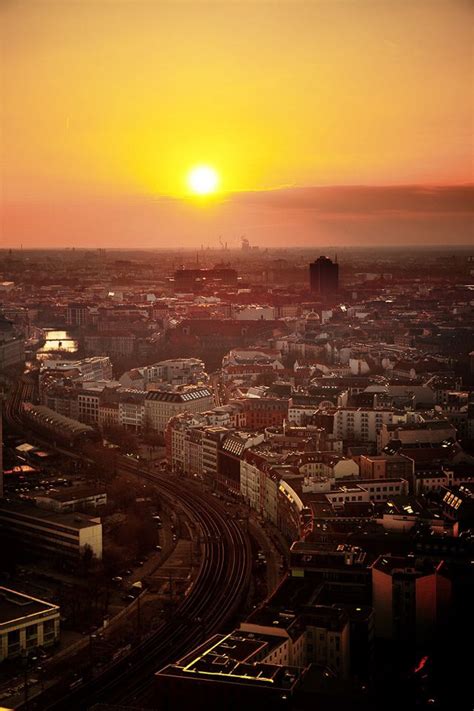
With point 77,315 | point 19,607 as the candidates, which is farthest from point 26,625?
point 77,315

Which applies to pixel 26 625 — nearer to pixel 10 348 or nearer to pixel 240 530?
pixel 240 530

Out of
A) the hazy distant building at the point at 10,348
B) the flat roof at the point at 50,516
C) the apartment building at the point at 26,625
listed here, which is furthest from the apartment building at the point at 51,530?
the hazy distant building at the point at 10,348

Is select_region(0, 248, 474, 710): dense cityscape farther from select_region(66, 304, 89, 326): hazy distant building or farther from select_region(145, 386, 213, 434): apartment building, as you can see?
select_region(66, 304, 89, 326): hazy distant building

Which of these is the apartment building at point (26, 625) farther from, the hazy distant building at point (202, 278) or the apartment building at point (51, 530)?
the hazy distant building at point (202, 278)

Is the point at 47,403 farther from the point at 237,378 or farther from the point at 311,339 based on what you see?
the point at 311,339

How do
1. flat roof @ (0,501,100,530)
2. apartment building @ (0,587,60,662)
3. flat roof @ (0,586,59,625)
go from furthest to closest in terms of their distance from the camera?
flat roof @ (0,501,100,530), flat roof @ (0,586,59,625), apartment building @ (0,587,60,662)

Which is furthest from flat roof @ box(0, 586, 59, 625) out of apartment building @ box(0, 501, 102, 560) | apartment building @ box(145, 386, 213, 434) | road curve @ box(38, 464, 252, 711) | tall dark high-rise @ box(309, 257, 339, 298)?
tall dark high-rise @ box(309, 257, 339, 298)
